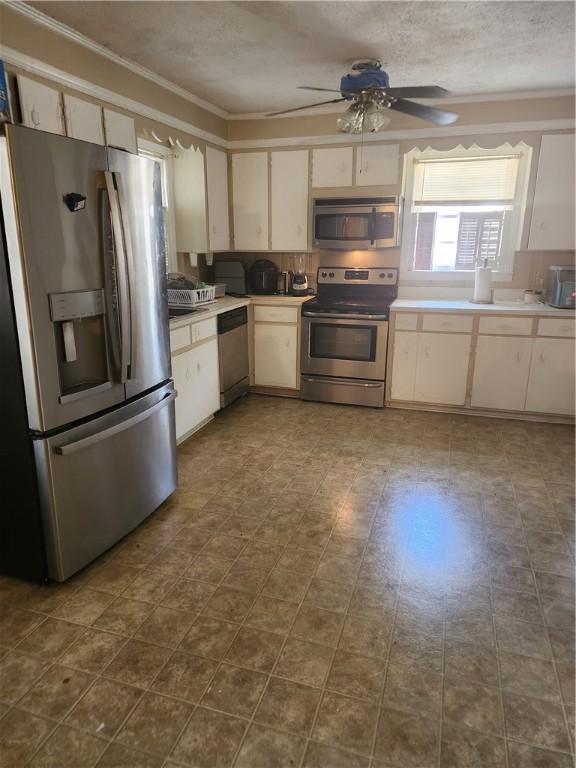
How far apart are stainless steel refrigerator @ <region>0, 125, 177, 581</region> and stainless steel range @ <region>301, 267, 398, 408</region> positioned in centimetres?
209

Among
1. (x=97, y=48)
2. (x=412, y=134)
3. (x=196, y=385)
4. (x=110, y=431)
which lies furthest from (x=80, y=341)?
(x=412, y=134)

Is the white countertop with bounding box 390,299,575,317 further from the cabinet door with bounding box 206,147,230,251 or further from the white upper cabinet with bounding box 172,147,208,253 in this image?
the white upper cabinet with bounding box 172,147,208,253

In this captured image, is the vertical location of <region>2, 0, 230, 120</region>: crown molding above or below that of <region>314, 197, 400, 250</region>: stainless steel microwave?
above

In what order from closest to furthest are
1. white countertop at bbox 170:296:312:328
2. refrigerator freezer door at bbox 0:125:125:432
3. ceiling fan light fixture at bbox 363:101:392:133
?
refrigerator freezer door at bbox 0:125:125:432
ceiling fan light fixture at bbox 363:101:392:133
white countertop at bbox 170:296:312:328

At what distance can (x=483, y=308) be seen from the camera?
159 inches

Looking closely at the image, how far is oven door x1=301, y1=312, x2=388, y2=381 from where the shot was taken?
14.0ft

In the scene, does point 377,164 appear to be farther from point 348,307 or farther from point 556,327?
point 556,327

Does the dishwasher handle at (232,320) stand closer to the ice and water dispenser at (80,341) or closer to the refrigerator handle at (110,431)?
the refrigerator handle at (110,431)

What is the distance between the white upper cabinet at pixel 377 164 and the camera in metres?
4.24

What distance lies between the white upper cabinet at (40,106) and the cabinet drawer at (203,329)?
143 cm

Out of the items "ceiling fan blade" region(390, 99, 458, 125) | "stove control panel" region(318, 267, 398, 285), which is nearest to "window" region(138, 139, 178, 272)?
"stove control panel" region(318, 267, 398, 285)

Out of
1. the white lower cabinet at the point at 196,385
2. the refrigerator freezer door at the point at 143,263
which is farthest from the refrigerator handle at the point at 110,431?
the white lower cabinet at the point at 196,385

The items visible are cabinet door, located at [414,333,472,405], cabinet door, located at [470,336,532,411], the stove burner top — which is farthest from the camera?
the stove burner top

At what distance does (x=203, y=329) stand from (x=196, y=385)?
42cm
